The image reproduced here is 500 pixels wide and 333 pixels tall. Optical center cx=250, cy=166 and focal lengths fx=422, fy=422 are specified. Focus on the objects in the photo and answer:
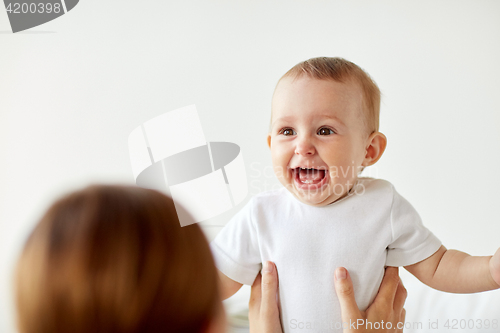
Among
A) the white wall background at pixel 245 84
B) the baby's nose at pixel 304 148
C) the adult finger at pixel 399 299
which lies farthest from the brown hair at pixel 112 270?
the white wall background at pixel 245 84

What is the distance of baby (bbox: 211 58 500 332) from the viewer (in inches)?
30.1

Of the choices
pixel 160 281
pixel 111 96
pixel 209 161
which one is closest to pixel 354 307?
pixel 160 281

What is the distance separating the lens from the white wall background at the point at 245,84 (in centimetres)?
136

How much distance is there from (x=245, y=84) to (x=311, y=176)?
78 centimetres

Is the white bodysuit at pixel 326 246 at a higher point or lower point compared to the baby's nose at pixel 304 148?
lower

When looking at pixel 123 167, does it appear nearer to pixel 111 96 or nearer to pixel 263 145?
pixel 111 96

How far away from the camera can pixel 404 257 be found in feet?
2.63

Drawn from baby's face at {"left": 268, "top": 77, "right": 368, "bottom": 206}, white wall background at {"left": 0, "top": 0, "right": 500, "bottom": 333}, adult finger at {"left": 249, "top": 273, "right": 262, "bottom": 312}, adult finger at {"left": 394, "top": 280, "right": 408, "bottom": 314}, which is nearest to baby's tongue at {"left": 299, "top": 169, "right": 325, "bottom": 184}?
baby's face at {"left": 268, "top": 77, "right": 368, "bottom": 206}

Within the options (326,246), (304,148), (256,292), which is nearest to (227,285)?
(256,292)

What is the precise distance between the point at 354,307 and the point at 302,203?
21 centimetres

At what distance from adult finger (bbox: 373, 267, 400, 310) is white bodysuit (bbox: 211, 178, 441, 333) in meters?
0.01

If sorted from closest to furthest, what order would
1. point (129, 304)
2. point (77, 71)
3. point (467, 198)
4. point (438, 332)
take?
1. point (129, 304)
2. point (438, 332)
3. point (77, 71)
4. point (467, 198)

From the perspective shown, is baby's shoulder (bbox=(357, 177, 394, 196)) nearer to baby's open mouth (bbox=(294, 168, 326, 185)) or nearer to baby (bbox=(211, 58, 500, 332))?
baby (bbox=(211, 58, 500, 332))

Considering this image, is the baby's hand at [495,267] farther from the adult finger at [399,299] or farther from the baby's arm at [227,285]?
the baby's arm at [227,285]
